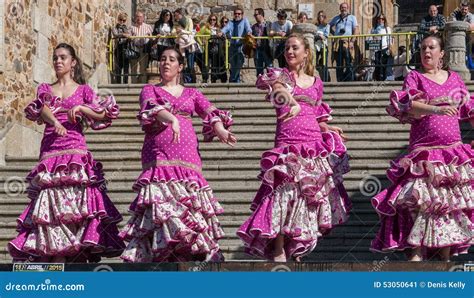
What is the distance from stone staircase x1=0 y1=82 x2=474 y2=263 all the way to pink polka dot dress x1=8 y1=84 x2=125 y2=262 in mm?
2185

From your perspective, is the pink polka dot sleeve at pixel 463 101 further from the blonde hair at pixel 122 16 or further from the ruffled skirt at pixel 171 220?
the blonde hair at pixel 122 16

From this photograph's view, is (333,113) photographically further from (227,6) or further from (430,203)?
(227,6)

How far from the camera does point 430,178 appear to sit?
41.5ft

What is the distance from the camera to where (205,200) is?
12.8 metres

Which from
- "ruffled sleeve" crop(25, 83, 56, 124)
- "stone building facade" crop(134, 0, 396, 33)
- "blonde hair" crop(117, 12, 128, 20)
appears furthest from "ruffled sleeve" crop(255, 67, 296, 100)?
"stone building facade" crop(134, 0, 396, 33)

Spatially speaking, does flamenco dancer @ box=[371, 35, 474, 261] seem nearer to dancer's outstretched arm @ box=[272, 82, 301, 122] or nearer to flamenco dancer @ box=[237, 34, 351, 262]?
flamenco dancer @ box=[237, 34, 351, 262]

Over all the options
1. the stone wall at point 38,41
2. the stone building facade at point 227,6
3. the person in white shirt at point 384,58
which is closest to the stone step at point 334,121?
the stone wall at point 38,41

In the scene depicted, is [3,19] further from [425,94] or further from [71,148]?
[425,94]

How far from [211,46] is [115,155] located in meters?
5.20

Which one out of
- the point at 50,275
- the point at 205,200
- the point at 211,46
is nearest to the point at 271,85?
the point at 205,200

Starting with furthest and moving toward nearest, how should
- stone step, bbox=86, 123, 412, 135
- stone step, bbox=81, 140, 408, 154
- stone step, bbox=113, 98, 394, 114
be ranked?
stone step, bbox=113, 98, 394, 114 < stone step, bbox=86, 123, 412, 135 < stone step, bbox=81, 140, 408, 154

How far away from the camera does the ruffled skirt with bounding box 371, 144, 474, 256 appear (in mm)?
12578

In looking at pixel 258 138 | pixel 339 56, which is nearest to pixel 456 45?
pixel 339 56

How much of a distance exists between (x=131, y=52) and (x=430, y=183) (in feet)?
35.9
